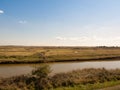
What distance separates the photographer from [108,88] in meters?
14.3

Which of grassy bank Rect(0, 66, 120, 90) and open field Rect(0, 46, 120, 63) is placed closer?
grassy bank Rect(0, 66, 120, 90)

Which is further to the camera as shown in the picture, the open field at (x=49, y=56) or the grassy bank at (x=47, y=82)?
the open field at (x=49, y=56)

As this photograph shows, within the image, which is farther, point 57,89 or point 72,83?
point 72,83

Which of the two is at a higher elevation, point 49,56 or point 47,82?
point 49,56

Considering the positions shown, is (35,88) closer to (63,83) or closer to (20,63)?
(63,83)

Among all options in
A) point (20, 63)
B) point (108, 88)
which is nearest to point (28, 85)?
point (108, 88)

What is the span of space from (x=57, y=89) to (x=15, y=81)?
12.2 feet

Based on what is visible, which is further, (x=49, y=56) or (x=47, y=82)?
(x=49, y=56)

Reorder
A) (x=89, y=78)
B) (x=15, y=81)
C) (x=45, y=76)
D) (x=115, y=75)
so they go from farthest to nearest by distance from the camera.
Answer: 1. (x=115, y=75)
2. (x=89, y=78)
3. (x=45, y=76)
4. (x=15, y=81)

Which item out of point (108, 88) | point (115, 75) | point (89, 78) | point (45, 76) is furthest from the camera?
point (115, 75)

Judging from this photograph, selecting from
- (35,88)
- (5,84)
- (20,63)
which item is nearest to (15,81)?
(5,84)

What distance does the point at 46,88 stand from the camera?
48.9 feet

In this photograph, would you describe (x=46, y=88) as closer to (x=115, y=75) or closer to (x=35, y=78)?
(x=35, y=78)

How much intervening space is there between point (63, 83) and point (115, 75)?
666cm
